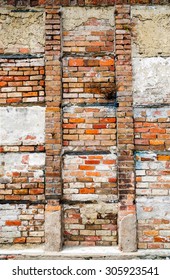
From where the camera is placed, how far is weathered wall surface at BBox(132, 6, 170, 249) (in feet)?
12.7

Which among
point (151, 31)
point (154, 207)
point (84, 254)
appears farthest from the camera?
point (151, 31)

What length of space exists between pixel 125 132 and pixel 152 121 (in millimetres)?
408

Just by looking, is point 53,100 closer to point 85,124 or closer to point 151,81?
point 85,124

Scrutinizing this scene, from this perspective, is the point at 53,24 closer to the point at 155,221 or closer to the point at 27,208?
the point at 27,208

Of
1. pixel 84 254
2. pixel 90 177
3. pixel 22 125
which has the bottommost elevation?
pixel 84 254

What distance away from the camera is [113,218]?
391 cm

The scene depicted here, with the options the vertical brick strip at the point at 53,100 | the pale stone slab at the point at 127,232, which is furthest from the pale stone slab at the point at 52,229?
the pale stone slab at the point at 127,232

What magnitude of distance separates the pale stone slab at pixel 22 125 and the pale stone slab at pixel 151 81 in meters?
1.33

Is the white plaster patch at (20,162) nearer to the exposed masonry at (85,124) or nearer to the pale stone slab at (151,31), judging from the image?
the exposed masonry at (85,124)

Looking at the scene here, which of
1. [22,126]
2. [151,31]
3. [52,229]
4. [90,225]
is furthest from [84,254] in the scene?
[151,31]

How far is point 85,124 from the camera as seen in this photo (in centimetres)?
401

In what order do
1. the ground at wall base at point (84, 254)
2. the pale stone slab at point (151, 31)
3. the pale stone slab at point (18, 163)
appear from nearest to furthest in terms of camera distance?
the ground at wall base at point (84, 254)
the pale stone slab at point (18, 163)
the pale stone slab at point (151, 31)

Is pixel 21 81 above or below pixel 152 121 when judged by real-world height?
above

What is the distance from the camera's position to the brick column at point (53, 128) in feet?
12.5
